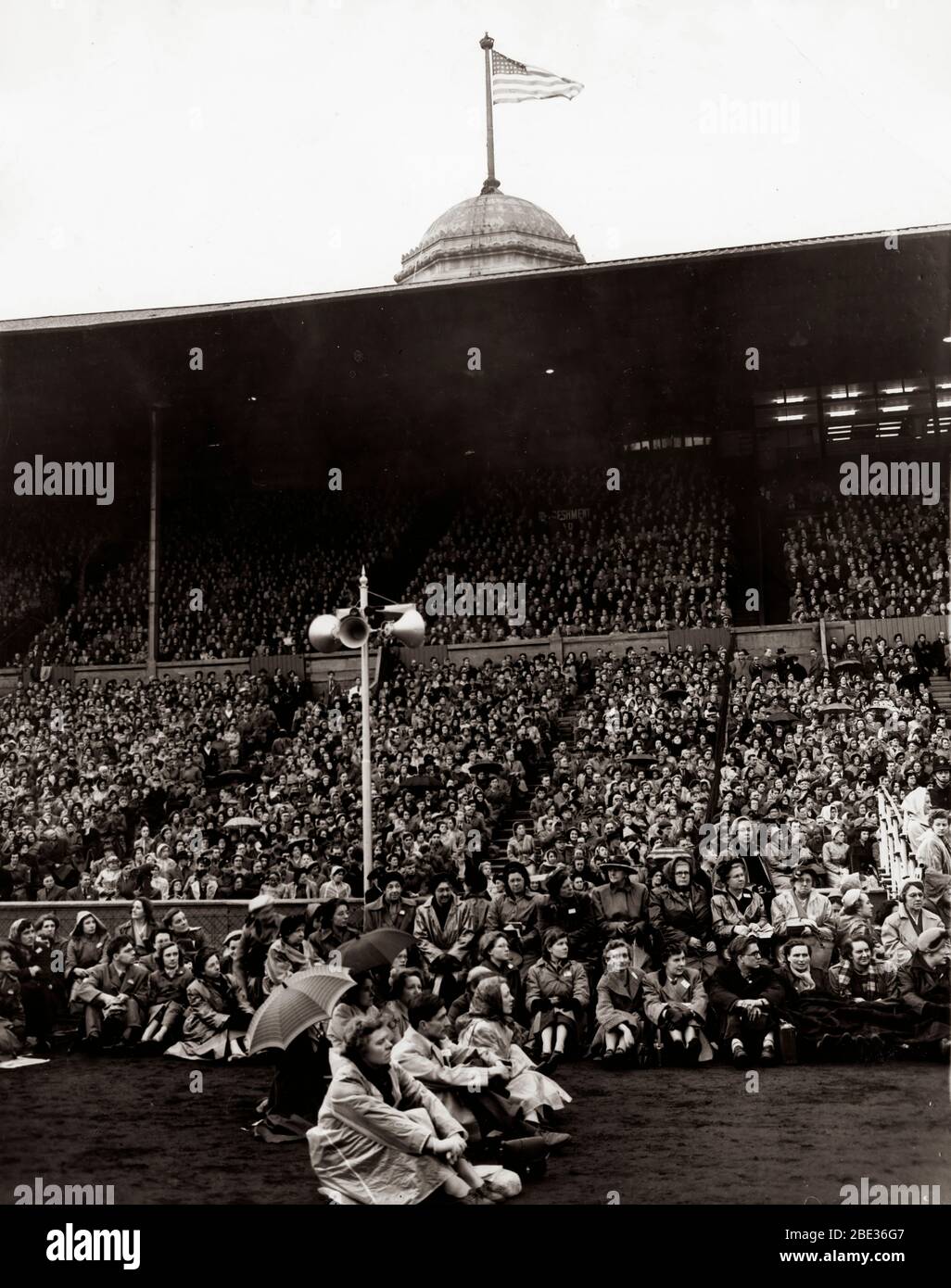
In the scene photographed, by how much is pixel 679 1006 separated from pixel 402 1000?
3.05 m

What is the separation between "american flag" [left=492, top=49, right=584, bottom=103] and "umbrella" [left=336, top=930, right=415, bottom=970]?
35.0 ft

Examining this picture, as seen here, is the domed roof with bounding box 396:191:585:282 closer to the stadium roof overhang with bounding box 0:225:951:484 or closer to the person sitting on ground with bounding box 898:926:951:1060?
the stadium roof overhang with bounding box 0:225:951:484

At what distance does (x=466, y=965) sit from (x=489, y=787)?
742 centimetres

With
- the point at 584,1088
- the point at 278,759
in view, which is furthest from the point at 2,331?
the point at 584,1088

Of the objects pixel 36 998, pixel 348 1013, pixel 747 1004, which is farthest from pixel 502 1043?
pixel 36 998

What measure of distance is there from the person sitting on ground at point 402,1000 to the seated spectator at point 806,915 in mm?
3745

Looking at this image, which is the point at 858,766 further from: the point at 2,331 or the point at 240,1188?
the point at 2,331

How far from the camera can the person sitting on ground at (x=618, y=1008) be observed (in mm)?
11164

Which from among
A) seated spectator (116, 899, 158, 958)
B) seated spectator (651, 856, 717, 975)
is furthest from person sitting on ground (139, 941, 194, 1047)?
seated spectator (651, 856, 717, 975)

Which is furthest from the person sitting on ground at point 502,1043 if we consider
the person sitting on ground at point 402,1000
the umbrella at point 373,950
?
the umbrella at point 373,950

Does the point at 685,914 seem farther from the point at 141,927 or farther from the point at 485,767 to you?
the point at 485,767

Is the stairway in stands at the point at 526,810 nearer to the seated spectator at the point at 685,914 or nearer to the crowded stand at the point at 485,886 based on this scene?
the crowded stand at the point at 485,886

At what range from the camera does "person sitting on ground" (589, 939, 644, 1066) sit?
1116 centimetres
